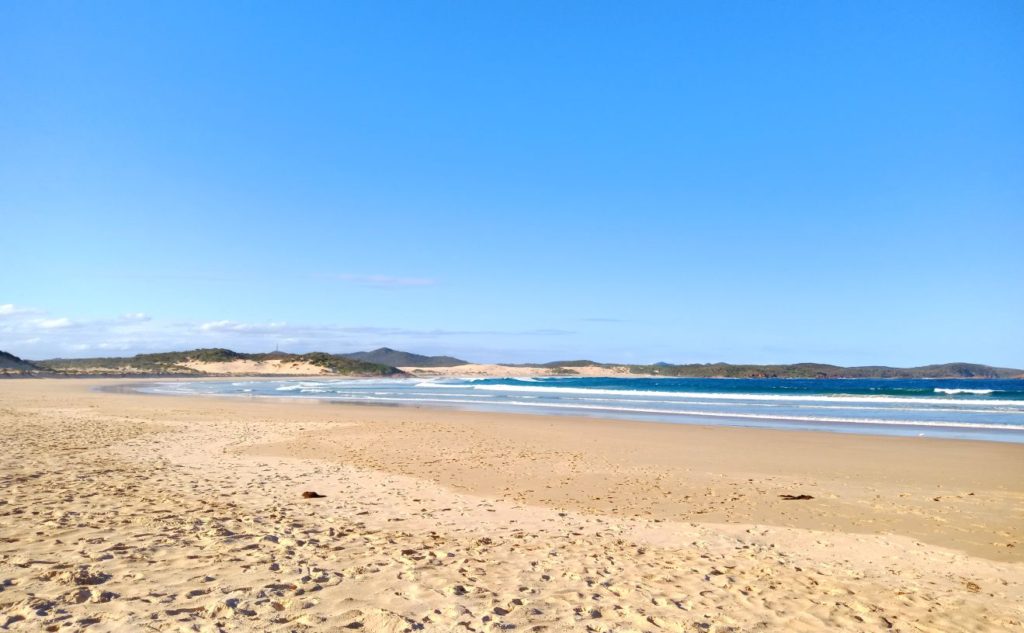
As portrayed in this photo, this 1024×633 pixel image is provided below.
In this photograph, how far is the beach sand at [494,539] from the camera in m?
5.04

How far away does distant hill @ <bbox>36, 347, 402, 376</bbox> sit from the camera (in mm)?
103562

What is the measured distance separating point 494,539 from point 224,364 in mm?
107842

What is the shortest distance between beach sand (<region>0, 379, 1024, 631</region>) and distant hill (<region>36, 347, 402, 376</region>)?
3705 inches

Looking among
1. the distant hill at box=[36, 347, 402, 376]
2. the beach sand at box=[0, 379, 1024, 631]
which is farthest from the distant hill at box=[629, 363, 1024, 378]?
the beach sand at box=[0, 379, 1024, 631]

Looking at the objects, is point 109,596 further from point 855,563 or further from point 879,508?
point 879,508

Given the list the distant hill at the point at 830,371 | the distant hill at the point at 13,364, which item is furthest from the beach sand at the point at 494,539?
the distant hill at the point at 830,371

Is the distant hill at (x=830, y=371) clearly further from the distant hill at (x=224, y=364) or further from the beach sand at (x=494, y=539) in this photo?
the beach sand at (x=494, y=539)

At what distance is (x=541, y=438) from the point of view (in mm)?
19203

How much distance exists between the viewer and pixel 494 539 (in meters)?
7.52

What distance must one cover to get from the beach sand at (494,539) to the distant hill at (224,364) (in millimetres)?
94100

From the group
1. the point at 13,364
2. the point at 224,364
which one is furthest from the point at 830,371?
the point at 13,364

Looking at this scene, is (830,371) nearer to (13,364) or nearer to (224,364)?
(224,364)

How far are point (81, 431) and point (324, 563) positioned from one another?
14.8m

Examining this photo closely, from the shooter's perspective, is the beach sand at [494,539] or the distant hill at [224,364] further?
the distant hill at [224,364]
